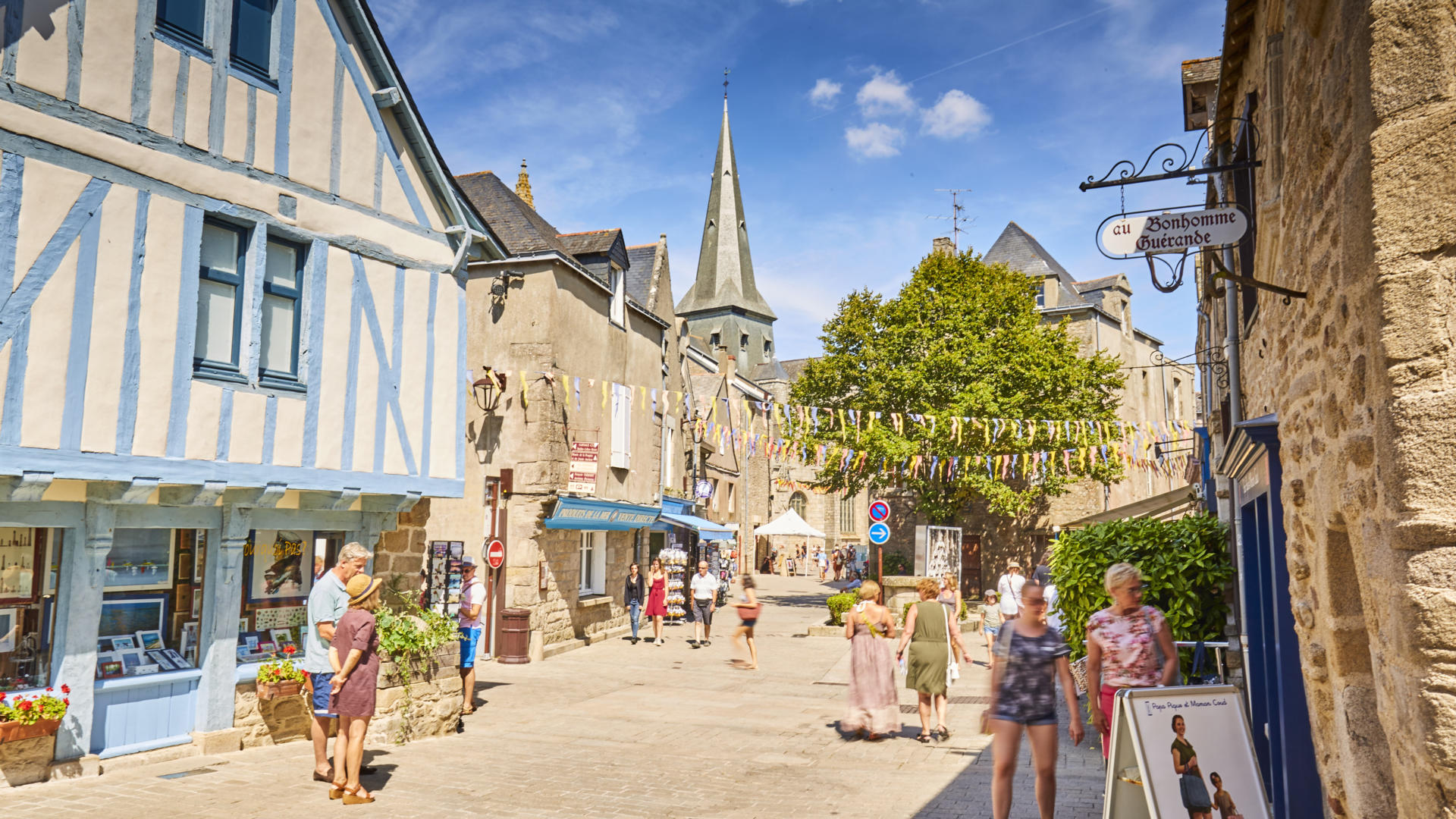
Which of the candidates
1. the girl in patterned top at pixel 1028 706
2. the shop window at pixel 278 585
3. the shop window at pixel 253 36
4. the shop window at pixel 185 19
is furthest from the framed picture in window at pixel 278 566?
the girl in patterned top at pixel 1028 706

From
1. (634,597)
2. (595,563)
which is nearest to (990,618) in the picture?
(634,597)

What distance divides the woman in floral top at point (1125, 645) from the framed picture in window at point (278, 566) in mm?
6715

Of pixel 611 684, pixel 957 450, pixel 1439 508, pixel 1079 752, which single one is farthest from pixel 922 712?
pixel 957 450

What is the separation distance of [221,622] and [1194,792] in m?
7.01

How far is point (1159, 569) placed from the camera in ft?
25.5

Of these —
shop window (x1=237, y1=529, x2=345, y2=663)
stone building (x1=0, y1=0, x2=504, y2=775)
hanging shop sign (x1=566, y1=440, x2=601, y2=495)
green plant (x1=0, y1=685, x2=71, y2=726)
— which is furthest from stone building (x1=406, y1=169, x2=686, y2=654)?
green plant (x1=0, y1=685, x2=71, y2=726)

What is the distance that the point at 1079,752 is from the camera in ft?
25.8

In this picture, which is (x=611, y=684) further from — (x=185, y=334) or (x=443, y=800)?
(x=185, y=334)

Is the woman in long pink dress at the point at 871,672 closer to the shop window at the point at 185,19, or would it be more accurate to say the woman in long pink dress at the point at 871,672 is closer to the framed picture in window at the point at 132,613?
the framed picture in window at the point at 132,613

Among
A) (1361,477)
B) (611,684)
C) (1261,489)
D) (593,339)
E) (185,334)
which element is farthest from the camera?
(593,339)

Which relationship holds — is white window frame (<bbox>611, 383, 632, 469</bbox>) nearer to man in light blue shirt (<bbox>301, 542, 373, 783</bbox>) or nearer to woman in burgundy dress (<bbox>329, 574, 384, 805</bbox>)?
man in light blue shirt (<bbox>301, 542, 373, 783</bbox>)

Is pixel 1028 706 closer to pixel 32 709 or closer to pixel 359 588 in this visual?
pixel 359 588

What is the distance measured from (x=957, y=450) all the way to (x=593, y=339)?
38.5ft

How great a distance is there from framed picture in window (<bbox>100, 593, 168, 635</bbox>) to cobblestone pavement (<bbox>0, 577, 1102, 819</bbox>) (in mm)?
1037
